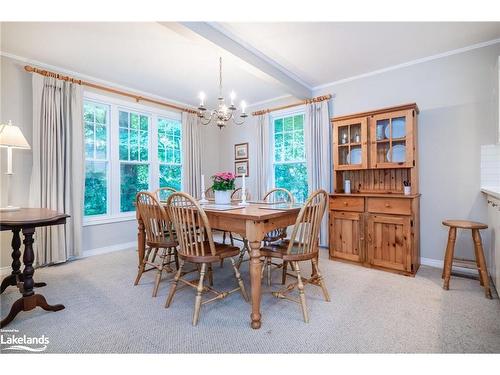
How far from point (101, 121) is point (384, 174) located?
4.01m

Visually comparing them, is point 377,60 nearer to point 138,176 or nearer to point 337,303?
point 337,303

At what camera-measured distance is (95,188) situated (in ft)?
12.4

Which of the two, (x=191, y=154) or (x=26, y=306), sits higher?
(x=191, y=154)

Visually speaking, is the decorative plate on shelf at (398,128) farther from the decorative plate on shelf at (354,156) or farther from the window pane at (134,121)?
the window pane at (134,121)

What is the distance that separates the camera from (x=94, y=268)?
306cm

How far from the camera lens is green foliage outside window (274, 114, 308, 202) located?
168 inches

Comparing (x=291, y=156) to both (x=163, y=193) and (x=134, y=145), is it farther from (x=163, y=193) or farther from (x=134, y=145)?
(x=134, y=145)

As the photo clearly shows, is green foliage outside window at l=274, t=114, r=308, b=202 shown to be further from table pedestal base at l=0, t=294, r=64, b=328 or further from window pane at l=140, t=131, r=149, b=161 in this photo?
table pedestal base at l=0, t=294, r=64, b=328

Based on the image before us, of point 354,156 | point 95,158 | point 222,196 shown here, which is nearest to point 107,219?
point 95,158

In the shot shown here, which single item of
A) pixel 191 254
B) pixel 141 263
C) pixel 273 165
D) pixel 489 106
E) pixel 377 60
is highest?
pixel 377 60

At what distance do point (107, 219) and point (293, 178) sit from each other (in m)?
2.96

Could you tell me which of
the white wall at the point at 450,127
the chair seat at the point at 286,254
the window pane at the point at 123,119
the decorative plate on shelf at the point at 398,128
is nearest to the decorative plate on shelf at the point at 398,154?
the decorative plate on shelf at the point at 398,128

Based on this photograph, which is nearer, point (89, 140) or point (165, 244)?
point (165, 244)
